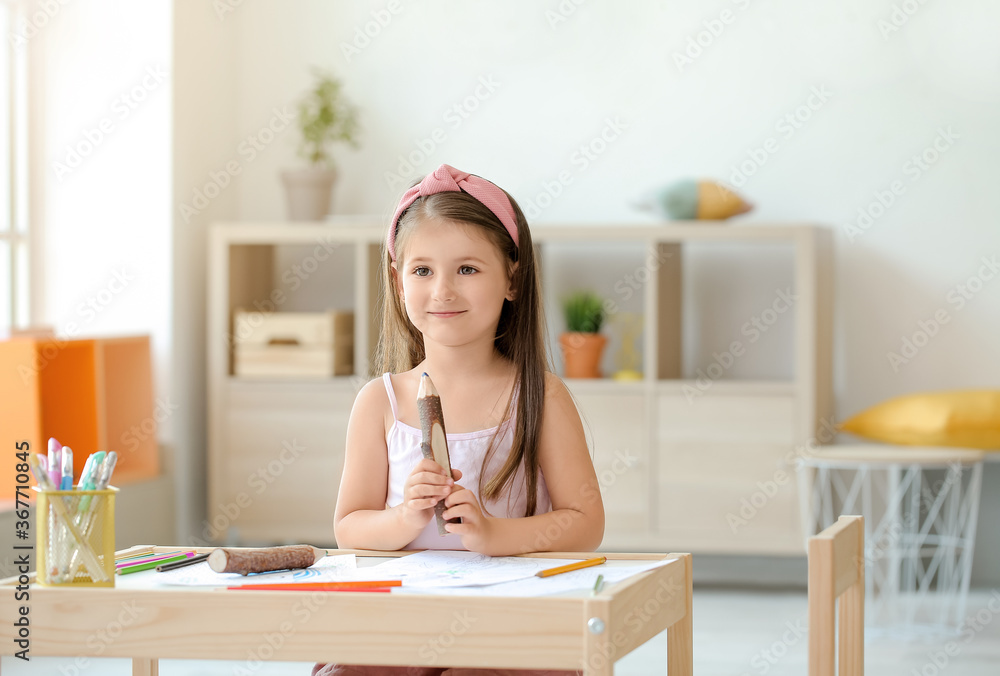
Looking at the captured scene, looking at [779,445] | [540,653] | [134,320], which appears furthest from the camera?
[134,320]

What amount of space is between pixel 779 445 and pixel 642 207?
2.77ft

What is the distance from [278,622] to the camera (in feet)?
3.28

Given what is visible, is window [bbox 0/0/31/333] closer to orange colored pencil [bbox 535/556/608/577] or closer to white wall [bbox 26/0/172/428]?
white wall [bbox 26/0/172/428]

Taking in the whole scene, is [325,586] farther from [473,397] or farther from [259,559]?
[473,397]

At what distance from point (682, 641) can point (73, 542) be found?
0.63m

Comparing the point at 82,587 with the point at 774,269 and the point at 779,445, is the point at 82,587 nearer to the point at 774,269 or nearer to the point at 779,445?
the point at 779,445

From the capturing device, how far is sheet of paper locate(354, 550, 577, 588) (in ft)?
3.56

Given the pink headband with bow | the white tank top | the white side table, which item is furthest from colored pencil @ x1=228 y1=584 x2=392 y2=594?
the white side table

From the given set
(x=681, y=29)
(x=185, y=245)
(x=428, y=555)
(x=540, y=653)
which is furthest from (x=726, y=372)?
(x=540, y=653)

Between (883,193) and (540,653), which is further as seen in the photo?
(883,193)

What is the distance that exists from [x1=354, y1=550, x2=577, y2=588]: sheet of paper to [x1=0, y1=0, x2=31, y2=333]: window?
106 inches

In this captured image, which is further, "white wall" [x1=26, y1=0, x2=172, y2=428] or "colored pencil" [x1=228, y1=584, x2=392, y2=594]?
"white wall" [x1=26, y1=0, x2=172, y2=428]

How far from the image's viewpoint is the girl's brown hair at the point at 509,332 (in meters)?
1.45

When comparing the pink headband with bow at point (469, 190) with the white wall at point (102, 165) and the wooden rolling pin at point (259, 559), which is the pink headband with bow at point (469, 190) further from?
the white wall at point (102, 165)
